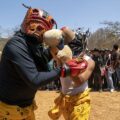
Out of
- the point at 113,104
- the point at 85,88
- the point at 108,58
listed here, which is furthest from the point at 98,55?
the point at 85,88

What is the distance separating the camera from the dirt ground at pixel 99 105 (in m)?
9.36

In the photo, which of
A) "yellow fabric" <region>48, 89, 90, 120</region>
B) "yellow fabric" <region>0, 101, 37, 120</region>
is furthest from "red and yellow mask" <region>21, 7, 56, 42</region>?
"yellow fabric" <region>48, 89, 90, 120</region>

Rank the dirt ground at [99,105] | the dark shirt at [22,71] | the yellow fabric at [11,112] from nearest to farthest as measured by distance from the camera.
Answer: the dark shirt at [22,71]
the yellow fabric at [11,112]
the dirt ground at [99,105]

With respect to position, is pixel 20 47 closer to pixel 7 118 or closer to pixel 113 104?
pixel 7 118

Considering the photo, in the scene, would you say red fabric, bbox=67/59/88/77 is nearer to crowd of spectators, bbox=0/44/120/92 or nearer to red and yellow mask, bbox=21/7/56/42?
red and yellow mask, bbox=21/7/56/42

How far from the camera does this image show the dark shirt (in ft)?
11.5

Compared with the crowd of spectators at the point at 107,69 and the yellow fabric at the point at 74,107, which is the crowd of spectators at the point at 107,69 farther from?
the yellow fabric at the point at 74,107

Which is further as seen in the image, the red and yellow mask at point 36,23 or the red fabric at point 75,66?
the red fabric at point 75,66

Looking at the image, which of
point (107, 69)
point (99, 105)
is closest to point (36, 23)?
point (99, 105)

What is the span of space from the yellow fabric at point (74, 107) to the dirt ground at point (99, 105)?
379 centimetres

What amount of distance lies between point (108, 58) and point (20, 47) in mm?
10955

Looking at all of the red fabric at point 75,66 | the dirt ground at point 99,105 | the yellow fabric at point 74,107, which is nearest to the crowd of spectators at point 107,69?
the dirt ground at point 99,105

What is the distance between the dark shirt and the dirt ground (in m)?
5.14

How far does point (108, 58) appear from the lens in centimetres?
1438
